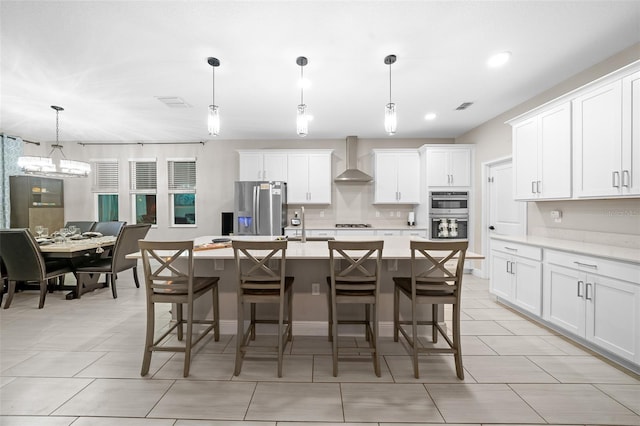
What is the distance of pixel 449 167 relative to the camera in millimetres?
5242

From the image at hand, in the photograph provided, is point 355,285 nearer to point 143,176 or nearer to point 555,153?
point 555,153

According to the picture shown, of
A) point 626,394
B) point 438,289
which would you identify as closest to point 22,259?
point 438,289

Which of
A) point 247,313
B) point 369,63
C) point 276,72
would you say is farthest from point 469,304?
point 276,72

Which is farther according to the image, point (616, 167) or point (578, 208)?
point (578, 208)

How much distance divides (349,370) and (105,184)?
6549 mm

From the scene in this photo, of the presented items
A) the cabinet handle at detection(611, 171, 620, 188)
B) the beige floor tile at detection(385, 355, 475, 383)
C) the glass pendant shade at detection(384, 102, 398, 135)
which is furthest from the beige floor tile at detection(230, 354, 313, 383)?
the cabinet handle at detection(611, 171, 620, 188)

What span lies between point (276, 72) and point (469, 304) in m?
3.66

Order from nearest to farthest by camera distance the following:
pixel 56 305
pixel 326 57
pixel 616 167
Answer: pixel 616 167
pixel 326 57
pixel 56 305

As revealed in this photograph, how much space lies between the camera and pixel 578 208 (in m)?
3.13

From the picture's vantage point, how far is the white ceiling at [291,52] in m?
2.13

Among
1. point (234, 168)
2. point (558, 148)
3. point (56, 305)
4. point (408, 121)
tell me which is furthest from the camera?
point (234, 168)

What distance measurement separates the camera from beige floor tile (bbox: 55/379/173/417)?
1768mm

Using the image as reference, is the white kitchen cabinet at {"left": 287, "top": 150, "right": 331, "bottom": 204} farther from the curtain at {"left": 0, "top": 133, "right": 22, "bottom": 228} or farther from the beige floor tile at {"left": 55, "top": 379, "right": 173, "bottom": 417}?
the curtain at {"left": 0, "top": 133, "right": 22, "bottom": 228}

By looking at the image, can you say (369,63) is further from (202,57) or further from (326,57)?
(202,57)
